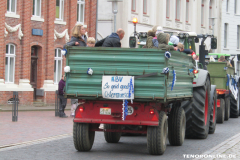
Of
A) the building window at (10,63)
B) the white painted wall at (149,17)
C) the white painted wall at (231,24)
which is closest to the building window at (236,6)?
the white painted wall at (231,24)

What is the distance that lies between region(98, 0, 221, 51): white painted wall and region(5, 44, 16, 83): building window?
9.95m

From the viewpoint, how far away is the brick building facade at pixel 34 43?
1038 inches

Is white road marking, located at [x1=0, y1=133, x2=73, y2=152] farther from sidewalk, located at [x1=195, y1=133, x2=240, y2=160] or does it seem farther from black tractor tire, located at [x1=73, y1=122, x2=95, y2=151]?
sidewalk, located at [x1=195, y1=133, x2=240, y2=160]

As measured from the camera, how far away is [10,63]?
88.2 ft

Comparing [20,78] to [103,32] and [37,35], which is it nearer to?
[37,35]

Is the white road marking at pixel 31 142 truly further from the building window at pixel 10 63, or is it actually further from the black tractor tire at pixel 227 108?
the building window at pixel 10 63

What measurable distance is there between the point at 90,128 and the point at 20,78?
17.9 m

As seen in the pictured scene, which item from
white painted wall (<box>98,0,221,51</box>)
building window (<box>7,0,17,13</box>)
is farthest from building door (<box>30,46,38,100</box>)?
white painted wall (<box>98,0,221,51</box>)

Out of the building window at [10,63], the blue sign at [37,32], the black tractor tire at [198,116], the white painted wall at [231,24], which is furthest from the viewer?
the white painted wall at [231,24]

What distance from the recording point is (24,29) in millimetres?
27328

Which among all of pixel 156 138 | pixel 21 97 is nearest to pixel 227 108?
pixel 156 138

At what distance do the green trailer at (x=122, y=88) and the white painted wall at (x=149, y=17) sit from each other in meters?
25.3

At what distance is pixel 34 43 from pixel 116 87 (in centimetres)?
1941

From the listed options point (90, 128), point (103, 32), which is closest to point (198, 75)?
point (90, 128)
